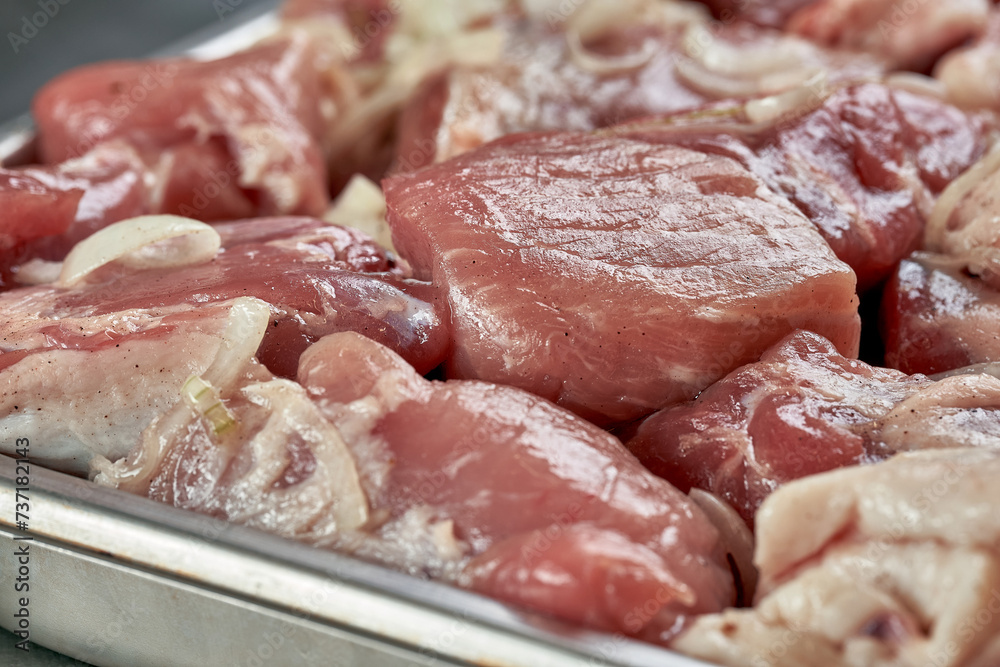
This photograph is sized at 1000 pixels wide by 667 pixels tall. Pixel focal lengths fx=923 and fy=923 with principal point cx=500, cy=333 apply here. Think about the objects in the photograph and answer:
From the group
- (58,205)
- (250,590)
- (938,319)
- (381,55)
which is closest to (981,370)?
(938,319)

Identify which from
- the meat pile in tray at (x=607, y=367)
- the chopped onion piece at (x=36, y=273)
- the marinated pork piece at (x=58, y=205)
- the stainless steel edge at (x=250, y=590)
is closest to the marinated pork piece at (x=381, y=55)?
the meat pile in tray at (x=607, y=367)

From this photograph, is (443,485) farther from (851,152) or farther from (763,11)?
(763,11)

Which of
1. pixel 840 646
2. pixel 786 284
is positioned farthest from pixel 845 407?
pixel 840 646

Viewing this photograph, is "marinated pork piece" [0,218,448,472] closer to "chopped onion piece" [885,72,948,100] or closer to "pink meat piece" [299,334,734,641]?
"pink meat piece" [299,334,734,641]

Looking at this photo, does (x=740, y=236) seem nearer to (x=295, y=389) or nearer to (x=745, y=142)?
(x=745, y=142)

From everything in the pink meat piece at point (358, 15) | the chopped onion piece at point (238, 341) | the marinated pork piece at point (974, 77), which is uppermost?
the marinated pork piece at point (974, 77)

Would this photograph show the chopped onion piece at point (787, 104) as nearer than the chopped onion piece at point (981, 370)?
No

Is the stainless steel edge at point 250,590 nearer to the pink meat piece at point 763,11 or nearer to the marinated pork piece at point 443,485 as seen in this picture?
the marinated pork piece at point 443,485

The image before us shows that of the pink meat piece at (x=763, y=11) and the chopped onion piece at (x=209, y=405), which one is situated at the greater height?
the pink meat piece at (x=763, y=11)
